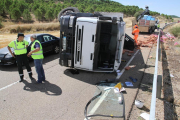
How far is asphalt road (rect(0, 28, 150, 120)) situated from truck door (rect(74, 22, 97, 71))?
563mm

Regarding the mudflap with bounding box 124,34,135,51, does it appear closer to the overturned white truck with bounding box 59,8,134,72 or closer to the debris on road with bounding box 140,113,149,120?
the overturned white truck with bounding box 59,8,134,72

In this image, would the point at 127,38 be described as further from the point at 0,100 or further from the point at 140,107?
the point at 0,100

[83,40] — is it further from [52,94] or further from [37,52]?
[52,94]

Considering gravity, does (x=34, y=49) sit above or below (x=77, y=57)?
above

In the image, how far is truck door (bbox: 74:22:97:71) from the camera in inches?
209

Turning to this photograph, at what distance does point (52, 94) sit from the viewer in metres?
4.50

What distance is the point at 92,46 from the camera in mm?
5457

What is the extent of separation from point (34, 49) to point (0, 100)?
178 cm

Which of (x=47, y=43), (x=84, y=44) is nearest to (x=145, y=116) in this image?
(x=84, y=44)

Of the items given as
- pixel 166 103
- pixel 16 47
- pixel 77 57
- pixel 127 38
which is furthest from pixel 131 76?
pixel 16 47

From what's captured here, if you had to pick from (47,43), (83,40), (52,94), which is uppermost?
(83,40)

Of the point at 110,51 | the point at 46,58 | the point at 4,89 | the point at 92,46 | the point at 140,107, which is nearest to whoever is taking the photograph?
the point at 140,107

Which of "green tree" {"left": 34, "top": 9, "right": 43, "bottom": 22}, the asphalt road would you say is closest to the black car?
the asphalt road

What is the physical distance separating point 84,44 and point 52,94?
2143 millimetres
